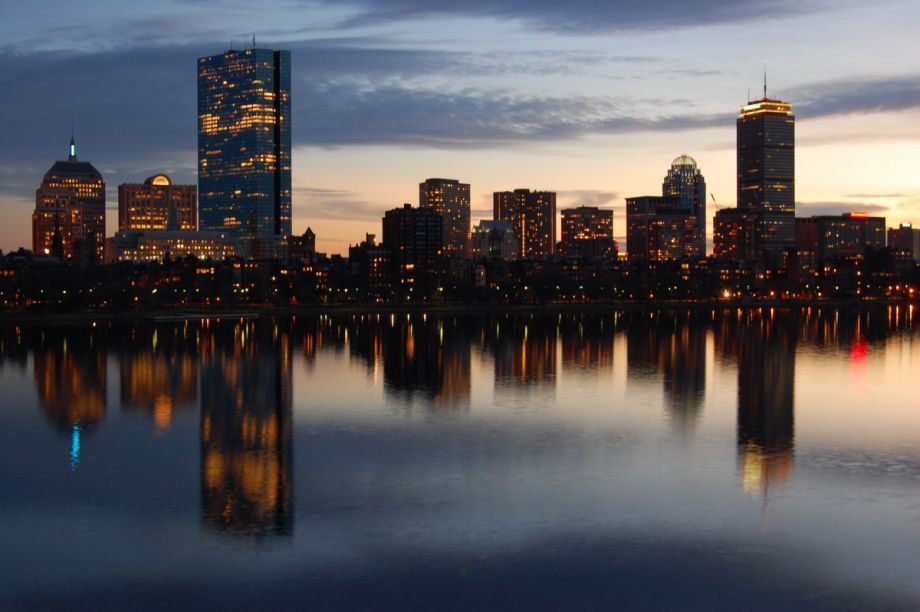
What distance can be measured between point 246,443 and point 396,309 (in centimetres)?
8902

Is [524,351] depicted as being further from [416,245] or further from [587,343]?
[416,245]

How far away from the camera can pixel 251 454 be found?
2897 cm

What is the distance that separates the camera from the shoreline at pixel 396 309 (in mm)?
93312

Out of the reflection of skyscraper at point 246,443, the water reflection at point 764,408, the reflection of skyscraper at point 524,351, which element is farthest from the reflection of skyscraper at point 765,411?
the reflection of skyscraper at point 246,443

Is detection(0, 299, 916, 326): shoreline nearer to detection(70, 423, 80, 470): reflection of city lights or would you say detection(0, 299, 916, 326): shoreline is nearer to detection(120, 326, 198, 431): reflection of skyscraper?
detection(120, 326, 198, 431): reflection of skyscraper

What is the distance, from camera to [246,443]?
30.6 metres

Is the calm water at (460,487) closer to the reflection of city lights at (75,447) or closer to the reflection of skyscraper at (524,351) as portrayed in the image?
the reflection of city lights at (75,447)

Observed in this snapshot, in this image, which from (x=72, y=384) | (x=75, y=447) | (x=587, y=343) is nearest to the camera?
(x=75, y=447)

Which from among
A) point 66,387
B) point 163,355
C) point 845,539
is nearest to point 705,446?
point 845,539

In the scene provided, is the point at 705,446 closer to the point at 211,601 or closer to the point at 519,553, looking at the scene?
the point at 519,553

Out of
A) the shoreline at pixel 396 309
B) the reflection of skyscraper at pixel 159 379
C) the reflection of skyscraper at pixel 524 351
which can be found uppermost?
the shoreline at pixel 396 309

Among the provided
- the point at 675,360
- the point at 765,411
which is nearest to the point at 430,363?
the point at 675,360

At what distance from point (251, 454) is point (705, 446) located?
11.7m

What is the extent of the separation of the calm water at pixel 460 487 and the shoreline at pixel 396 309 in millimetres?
43227
